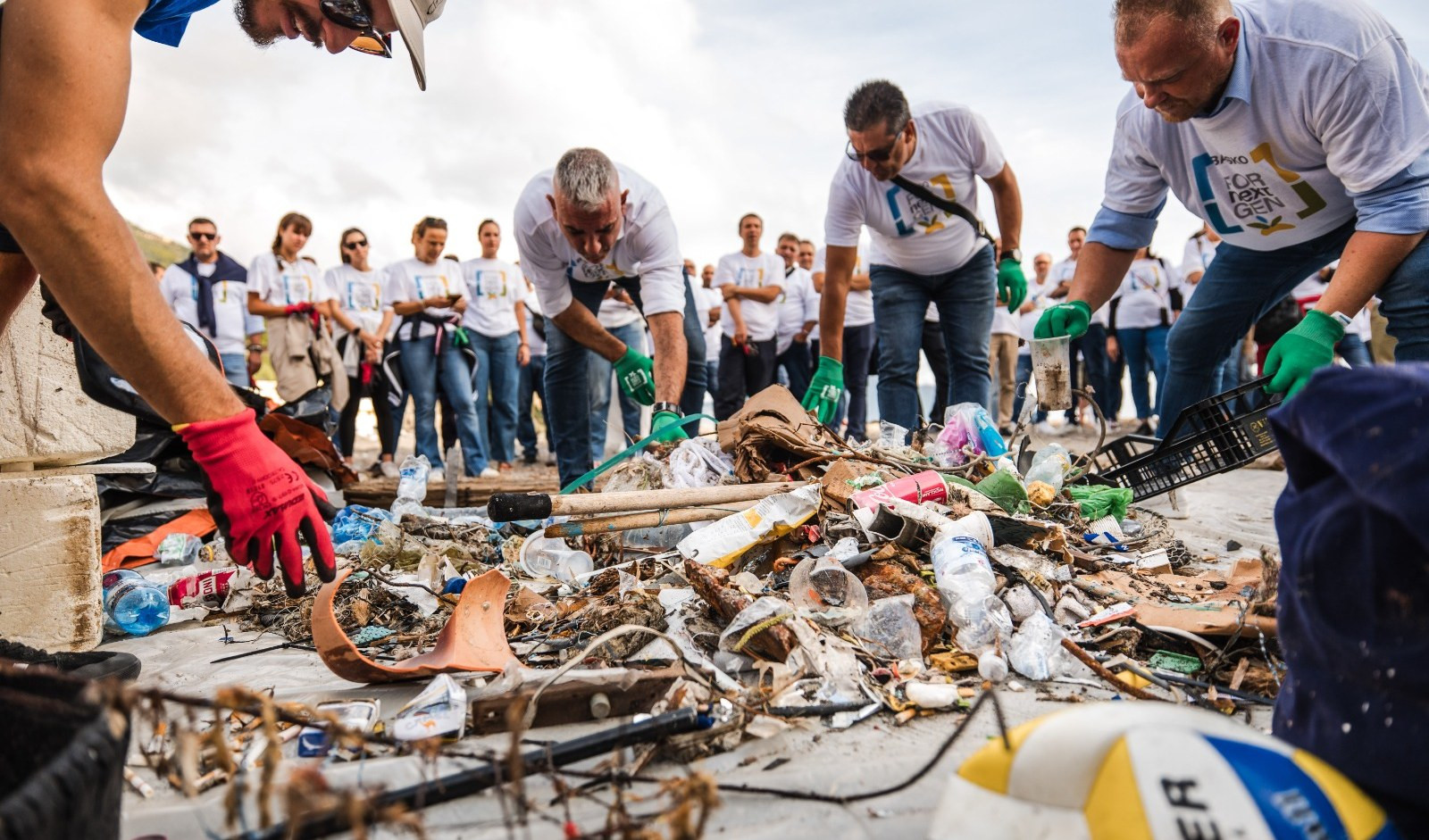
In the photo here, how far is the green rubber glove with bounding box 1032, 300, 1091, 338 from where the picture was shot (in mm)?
3057

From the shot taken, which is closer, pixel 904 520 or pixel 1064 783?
pixel 1064 783

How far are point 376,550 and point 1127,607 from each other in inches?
91.7

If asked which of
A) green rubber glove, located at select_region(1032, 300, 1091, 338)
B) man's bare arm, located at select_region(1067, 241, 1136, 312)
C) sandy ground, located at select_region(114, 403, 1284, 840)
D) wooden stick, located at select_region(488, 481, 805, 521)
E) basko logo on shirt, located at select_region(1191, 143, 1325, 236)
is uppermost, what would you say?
basko logo on shirt, located at select_region(1191, 143, 1325, 236)

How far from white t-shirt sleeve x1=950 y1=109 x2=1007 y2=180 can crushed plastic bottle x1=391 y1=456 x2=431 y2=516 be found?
297 cm

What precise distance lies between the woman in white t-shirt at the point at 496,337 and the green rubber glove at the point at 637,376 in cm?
261

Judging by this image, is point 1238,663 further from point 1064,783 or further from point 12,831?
point 12,831

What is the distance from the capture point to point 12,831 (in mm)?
664

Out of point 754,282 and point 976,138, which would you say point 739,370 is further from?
point 976,138

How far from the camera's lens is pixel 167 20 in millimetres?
1729

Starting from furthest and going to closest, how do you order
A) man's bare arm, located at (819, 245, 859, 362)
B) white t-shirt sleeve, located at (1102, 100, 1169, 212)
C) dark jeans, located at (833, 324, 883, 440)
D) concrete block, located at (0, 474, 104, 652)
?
dark jeans, located at (833, 324, 883, 440) < man's bare arm, located at (819, 245, 859, 362) < white t-shirt sleeve, located at (1102, 100, 1169, 212) < concrete block, located at (0, 474, 104, 652)

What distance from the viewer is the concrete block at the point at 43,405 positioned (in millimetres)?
2049

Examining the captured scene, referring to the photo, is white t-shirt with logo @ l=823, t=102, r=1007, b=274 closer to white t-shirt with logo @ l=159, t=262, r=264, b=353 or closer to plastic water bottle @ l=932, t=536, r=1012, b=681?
plastic water bottle @ l=932, t=536, r=1012, b=681

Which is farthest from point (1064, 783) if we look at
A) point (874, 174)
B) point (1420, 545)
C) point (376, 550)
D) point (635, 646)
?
point (874, 174)

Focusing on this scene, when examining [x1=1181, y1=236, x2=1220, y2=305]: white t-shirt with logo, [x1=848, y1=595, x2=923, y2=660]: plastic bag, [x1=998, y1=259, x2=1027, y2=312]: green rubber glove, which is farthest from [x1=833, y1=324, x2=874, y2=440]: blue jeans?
[x1=848, y1=595, x2=923, y2=660]: plastic bag
